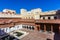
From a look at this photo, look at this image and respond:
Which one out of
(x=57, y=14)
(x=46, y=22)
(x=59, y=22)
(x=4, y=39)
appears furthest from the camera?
(x=57, y=14)

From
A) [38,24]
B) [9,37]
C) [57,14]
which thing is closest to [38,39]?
[9,37]

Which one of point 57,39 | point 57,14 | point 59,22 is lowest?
point 57,39

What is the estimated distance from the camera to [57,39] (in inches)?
406

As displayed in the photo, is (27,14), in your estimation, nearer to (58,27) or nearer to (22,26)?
(22,26)

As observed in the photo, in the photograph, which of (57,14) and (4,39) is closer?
(4,39)

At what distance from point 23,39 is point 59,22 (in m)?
6.50

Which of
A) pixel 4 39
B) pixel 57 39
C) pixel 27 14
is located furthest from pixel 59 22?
pixel 27 14

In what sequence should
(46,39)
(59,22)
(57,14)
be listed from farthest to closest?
(57,14) → (59,22) → (46,39)

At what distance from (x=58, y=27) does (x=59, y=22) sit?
3.96 ft

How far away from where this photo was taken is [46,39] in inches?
393

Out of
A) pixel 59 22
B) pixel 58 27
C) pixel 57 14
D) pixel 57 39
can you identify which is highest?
pixel 57 14

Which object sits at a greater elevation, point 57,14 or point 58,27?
point 57,14

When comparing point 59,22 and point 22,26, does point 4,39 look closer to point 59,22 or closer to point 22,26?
point 22,26

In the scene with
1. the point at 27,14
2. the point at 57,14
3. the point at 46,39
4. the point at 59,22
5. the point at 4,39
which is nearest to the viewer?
the point at 46,39
